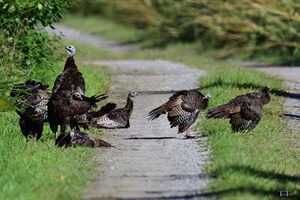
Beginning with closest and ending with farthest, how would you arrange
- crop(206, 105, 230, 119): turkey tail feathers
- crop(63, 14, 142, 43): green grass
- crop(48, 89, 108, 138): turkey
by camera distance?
1. crop(48, 89, 108, 138): turkey
2. crop(206, 105, 230, 119): turkey tail feathers
3. crop(63, 14, 142, 43): green grass

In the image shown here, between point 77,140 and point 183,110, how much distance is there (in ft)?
5.85

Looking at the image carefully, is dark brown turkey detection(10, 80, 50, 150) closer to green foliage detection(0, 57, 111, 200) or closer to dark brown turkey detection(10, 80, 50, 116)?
dark brown turkey detection(10, 80, 50, 116)

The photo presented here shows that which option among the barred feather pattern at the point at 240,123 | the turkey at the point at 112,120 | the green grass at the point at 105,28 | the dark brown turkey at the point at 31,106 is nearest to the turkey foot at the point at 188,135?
the barred feather pattern at the point at 240,123

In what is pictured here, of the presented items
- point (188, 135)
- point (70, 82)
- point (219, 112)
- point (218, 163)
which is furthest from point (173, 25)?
→ point (218, 163)

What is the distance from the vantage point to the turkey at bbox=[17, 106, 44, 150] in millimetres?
11516

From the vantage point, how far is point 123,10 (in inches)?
1320

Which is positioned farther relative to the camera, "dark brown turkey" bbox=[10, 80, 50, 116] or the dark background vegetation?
the dark background vegetation

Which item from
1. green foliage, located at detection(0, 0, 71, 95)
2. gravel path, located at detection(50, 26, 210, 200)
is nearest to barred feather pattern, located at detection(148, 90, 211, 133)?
gravel path, located at detection(50, 26, 210, 200)

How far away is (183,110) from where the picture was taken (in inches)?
504

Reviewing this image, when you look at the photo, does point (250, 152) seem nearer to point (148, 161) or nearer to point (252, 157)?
point (252, 157)

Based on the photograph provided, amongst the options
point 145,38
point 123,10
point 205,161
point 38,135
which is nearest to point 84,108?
point 38,135

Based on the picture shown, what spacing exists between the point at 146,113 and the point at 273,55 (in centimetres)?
1139

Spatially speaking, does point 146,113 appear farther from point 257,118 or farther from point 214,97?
point 257,118

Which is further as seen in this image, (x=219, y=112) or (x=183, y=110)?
(x=183, y=110)
